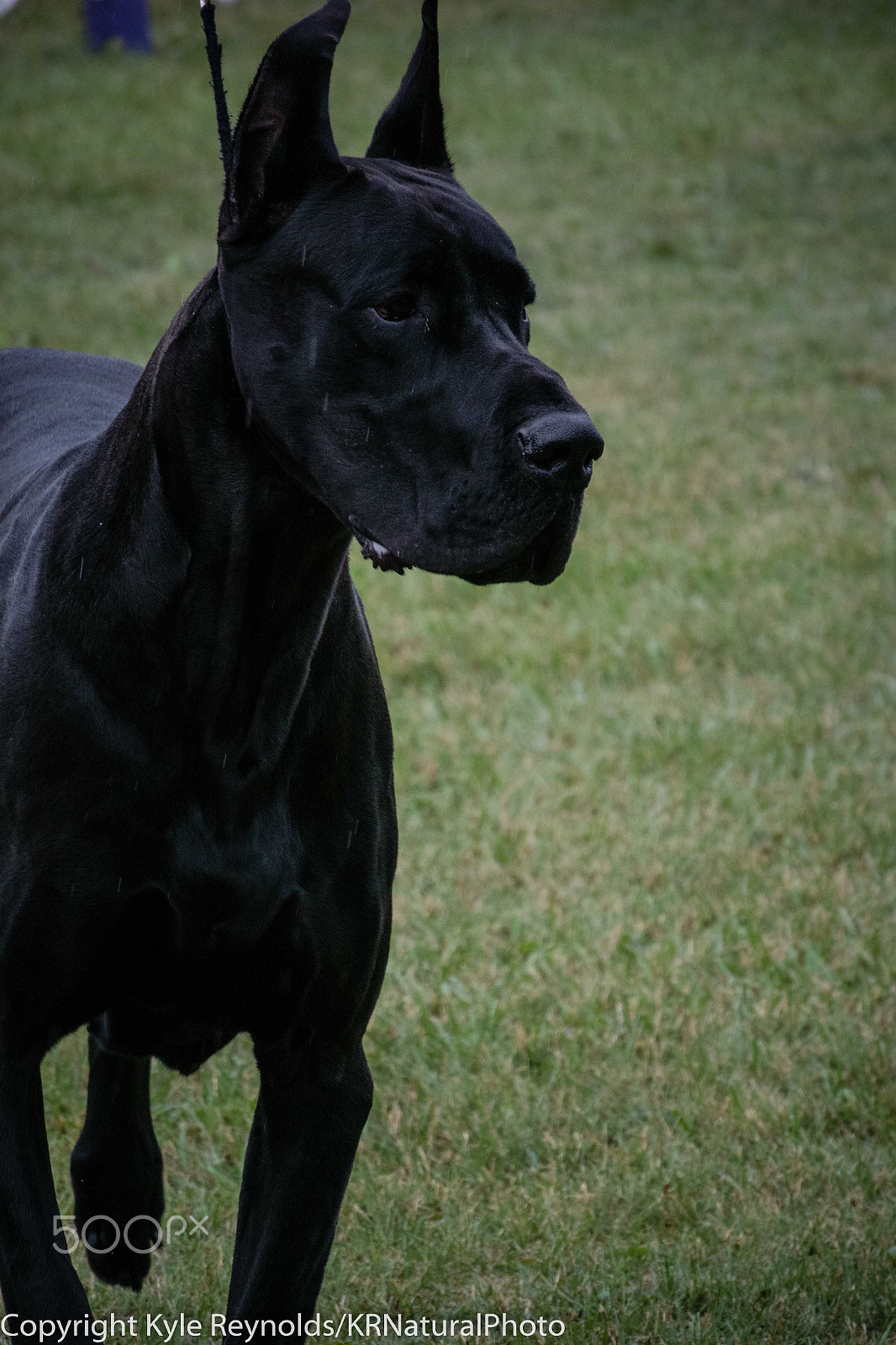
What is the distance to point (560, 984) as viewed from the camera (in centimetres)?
397

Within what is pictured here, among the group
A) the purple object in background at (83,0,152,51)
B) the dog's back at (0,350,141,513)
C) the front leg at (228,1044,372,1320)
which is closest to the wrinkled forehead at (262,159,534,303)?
the dog's back at (0,350,141,513)

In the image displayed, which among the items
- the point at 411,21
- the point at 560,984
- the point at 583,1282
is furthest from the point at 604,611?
the point at 411,21

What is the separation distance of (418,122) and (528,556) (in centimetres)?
90

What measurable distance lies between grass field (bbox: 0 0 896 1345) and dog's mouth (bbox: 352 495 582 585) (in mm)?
1563

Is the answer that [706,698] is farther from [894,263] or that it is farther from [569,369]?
[894,263]

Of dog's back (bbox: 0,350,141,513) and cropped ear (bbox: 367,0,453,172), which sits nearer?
cropped ear (bbox: 367,0,453,172)

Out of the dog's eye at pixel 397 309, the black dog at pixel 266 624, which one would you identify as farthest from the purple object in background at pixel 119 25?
the dog's eye at pixel 397 309

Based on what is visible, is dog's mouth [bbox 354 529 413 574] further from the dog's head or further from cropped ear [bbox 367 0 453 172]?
cropped ear [bbox 367 0 453 172]

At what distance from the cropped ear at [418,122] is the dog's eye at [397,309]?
57 cm

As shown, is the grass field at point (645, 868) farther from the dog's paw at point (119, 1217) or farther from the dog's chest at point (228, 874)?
the dog's chest at point (228, 874)

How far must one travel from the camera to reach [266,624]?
86.3 inches

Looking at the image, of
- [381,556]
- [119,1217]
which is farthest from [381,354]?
[119,1217]

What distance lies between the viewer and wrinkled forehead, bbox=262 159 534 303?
6.39 ft

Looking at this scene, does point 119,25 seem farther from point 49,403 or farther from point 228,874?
point 228,874
